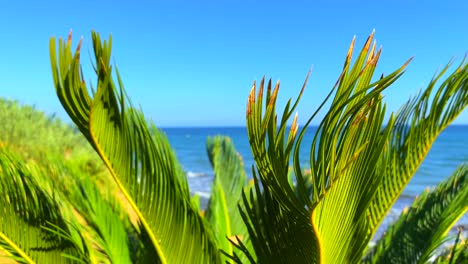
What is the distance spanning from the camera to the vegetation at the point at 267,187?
108 centimetres

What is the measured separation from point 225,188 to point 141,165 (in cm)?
148

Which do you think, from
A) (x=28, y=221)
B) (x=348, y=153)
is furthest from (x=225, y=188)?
(x=348, y=153)

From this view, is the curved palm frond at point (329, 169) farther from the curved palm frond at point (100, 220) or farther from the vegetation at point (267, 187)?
the curved palm frond at point (100, 220)

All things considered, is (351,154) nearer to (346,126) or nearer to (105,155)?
(346,126)

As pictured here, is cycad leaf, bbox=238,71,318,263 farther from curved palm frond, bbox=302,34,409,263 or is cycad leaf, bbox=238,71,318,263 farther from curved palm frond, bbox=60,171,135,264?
curved palm frond, bbox=60,171,135,264

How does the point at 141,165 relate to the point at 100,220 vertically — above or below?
above

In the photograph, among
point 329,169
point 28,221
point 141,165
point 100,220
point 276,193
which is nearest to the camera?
point 329,169

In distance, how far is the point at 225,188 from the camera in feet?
10.3

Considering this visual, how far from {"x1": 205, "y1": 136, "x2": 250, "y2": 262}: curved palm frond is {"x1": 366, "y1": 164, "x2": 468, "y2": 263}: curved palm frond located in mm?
770

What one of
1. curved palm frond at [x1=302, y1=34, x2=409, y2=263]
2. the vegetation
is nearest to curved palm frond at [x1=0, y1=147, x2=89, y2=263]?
the vegetation

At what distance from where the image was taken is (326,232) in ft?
4.32

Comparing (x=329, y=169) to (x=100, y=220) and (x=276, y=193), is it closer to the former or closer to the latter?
(x=276, y=193)

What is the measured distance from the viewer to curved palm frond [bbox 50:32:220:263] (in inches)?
56.8

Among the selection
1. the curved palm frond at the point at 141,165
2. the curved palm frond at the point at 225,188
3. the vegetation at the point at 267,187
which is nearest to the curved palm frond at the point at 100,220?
the vegetation at the point at 267,187
